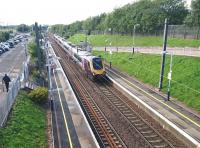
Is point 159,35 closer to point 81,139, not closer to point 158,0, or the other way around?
point 158,0

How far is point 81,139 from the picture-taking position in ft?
68.6

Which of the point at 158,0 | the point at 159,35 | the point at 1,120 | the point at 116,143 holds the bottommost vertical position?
the point at 116,143

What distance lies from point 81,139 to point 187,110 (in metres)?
10.6

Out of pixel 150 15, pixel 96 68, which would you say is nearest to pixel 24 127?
pixel 96 68

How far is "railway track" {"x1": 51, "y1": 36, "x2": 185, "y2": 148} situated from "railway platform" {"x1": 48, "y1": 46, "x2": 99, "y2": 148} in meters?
0.86

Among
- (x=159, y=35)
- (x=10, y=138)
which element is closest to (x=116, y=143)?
(x=10, y=138)

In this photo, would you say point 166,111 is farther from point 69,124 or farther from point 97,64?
point 97,64

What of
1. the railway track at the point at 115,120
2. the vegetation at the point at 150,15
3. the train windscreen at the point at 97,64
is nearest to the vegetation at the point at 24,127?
the railway track at the point at 115,120

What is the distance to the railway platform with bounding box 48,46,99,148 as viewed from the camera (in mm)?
20438

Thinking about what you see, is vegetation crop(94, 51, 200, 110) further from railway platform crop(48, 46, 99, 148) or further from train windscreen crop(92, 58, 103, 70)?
railway platform crop(48, 46, 99, 148)

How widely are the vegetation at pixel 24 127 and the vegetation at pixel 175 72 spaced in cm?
1404

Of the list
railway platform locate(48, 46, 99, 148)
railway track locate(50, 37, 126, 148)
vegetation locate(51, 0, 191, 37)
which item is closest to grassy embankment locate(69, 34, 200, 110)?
railway track locate(50, 37, 126, 148)

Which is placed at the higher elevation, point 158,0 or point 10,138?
point 158,0

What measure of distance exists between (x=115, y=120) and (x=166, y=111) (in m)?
4.73
